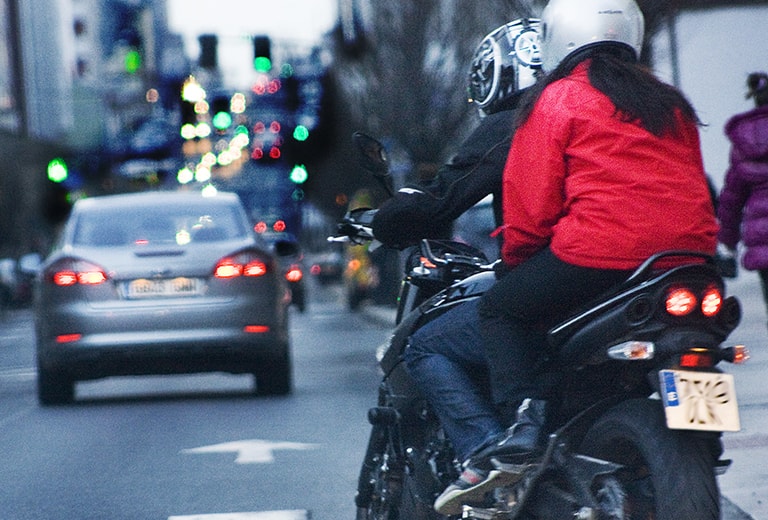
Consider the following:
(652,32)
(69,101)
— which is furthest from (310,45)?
(69,101)

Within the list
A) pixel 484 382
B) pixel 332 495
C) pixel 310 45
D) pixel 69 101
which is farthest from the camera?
pixel 69 101

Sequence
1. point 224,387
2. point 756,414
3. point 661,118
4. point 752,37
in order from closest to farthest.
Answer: point 661,118
point 756,414
point 224,387
point 752,37

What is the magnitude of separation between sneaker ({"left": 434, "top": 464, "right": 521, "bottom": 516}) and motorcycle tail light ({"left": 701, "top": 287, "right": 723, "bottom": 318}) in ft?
2.31

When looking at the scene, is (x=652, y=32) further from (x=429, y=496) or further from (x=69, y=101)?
(x=69, y=101)

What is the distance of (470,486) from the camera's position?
4660mm

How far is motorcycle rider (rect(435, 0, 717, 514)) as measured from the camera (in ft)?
14.2

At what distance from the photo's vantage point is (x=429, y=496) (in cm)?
509

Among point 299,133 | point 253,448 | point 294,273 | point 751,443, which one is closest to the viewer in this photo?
point 751,443

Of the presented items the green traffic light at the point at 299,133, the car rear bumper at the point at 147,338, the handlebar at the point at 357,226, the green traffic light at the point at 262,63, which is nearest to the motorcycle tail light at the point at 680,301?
the handlebar at the point at 357,226

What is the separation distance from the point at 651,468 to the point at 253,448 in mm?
5785

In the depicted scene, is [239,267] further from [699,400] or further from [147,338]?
[699,400]

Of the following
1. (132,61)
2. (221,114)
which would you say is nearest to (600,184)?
(221,114)

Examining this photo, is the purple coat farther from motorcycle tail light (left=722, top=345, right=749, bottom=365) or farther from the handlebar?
motorcycle tail light (left=722, top=345, right=749, bottom=365)

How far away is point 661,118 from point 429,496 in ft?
4.58
